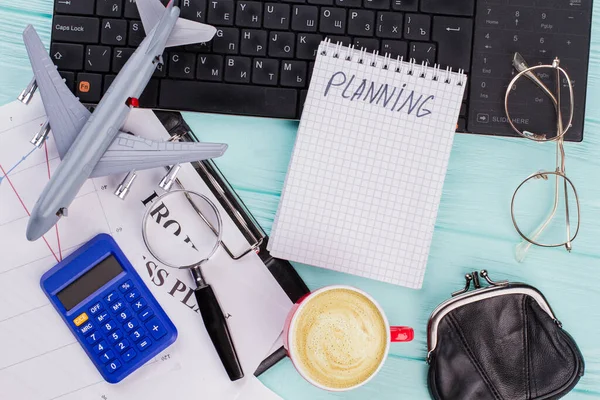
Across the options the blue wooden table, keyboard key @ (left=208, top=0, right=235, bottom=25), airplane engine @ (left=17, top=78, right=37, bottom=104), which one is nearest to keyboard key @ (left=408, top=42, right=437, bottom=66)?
the blue wooden table

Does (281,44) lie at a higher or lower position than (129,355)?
higher

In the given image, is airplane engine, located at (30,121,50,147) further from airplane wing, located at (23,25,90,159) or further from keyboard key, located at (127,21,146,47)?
keyboard key, located at (127,21,146,47)

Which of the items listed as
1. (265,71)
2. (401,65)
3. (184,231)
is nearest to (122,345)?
(184,231)

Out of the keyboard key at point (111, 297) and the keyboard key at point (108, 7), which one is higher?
the keyboard key at point (108, 7)

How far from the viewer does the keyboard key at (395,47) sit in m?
0.68

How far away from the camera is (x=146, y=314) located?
67cm

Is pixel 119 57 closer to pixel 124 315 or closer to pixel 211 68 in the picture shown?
pixel 211 68

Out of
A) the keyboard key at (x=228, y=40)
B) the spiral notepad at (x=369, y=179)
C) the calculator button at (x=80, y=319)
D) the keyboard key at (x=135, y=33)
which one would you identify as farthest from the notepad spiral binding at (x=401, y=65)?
the calculator button at (x=80, y=319)

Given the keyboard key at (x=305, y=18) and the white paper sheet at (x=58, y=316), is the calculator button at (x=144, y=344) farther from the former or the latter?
the keyboard key at (x=305, y=18)

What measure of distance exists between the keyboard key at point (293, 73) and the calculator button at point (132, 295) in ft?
0.95

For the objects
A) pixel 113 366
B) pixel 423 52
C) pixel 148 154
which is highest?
pixel 423 52

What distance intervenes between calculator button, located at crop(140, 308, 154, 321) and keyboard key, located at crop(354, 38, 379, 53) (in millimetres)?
384

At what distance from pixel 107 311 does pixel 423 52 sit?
0.47m

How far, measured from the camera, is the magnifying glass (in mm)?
682
